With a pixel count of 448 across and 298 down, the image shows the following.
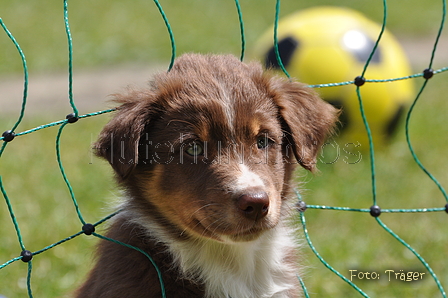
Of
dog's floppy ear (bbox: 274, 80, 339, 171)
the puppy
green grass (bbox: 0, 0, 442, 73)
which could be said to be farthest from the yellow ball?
green grass (bbox: 0, 0, 442, 73)

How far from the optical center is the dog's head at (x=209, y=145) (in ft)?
10.1

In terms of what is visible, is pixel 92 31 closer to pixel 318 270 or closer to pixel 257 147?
pixel 318 270

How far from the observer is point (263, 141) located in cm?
337

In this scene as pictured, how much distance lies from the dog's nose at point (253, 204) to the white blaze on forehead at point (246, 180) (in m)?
0.07

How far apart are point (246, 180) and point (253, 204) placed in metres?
0.15

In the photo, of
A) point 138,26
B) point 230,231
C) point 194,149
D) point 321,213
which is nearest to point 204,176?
point 194,149

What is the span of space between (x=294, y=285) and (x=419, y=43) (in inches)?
392

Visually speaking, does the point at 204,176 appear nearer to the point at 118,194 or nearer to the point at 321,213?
the point at 118,194

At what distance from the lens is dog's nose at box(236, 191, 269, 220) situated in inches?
116

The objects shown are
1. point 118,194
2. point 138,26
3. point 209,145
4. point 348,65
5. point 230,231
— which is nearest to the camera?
point 230,231

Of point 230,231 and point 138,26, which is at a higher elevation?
point 138,26

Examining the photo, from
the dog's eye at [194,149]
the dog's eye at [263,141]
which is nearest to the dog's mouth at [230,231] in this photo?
the dog's eye at [194,149]

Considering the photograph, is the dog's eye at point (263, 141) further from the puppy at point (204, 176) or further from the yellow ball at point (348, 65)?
the yellow ball at point (348, 65)

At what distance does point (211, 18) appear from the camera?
45.9 ft
